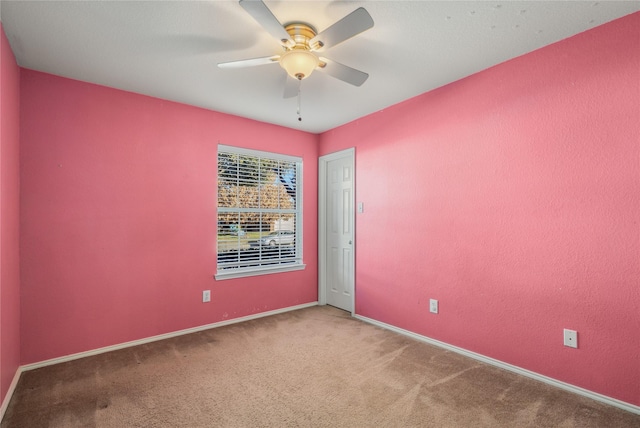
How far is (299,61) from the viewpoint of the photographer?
1931mm

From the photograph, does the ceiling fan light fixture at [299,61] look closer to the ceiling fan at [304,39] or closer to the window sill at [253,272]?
the ceiling fan at [304,39]

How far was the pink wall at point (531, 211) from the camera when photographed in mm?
1978

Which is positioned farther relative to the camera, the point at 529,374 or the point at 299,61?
the point at 529,374

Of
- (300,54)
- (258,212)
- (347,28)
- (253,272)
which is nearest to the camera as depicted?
(347,28)

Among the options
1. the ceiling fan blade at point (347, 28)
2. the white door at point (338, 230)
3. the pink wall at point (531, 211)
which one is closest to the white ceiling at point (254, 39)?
the ceiling fan blade at point (347, 28)

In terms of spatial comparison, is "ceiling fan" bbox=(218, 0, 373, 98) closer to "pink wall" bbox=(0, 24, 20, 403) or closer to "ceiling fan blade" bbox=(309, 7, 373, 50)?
"ceiling fan blade" bbox=(309, 7, 373, 50)

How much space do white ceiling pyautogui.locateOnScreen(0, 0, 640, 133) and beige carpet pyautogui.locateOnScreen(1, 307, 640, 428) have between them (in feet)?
7.99

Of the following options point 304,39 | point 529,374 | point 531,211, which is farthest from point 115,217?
point 529,374

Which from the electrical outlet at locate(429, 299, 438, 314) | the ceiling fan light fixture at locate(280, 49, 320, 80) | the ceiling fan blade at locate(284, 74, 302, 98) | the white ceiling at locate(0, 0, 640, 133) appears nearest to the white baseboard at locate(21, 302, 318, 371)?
the electrical outlet at locate(429, 299, 438, 314)

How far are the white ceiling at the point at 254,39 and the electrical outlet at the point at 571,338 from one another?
205cm

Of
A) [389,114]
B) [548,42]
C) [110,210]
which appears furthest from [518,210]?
[110,210]

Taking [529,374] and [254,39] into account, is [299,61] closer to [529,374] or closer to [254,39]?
[254,39]

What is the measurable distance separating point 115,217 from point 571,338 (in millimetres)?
3829

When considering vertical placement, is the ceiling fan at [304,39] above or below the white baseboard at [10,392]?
above
